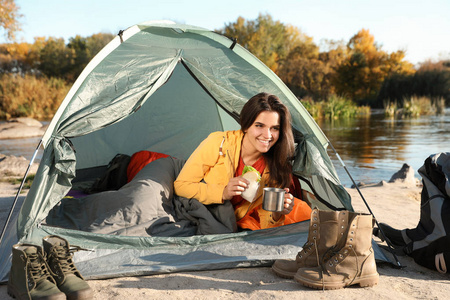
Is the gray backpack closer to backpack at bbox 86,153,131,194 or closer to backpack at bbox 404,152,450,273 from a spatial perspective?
backpack at bbox 404,152,450,273

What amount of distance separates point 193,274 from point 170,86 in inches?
112

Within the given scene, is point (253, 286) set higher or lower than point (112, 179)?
lower

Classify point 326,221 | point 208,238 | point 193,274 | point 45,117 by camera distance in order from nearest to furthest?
point 326,221, point 193,274, point 208,238, point 45,117

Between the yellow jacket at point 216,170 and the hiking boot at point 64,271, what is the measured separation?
3.20ft

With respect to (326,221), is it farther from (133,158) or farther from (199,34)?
(133,158)

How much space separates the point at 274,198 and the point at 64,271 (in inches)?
43.3

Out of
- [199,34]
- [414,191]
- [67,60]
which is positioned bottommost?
[414,191]

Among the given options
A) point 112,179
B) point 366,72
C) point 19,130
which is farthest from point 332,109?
point 112,179

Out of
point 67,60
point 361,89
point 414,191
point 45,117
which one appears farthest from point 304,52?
point 414,191

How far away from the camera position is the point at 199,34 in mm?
3322

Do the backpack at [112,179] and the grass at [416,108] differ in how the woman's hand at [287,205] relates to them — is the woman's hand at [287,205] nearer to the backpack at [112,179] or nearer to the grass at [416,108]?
the backpack at [112,179]

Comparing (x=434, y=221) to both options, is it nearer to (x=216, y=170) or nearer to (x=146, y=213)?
(x=216, y=170)

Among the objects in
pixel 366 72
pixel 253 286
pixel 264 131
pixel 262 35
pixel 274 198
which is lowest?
pixel 253 286

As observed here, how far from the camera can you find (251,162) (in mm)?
2811
